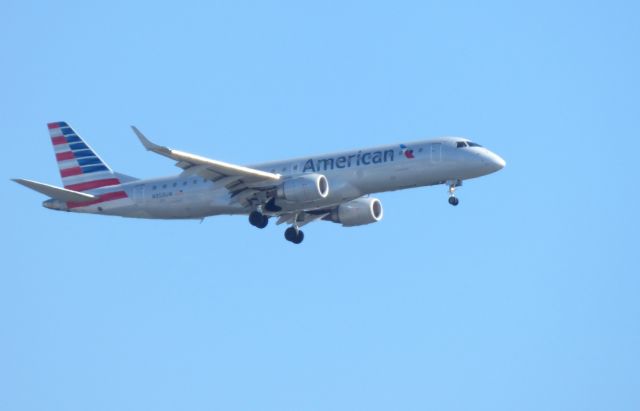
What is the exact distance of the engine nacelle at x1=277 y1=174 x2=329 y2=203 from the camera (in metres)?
61.6

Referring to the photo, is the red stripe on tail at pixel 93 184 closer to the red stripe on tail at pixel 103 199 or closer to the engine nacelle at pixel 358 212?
the red stripe on tail at pixel 103 199

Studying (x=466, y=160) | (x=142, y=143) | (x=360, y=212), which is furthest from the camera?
(x=360, y=212)

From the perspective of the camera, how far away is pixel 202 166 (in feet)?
203

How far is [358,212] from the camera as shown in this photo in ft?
221

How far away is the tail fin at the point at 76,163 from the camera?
70000 mm

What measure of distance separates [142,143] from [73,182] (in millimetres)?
14156

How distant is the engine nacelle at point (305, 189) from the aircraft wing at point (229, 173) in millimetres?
1084

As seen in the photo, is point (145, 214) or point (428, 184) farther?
point (145, 214)

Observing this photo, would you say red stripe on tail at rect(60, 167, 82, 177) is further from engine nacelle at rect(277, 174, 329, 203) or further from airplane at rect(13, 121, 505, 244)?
engine nacelle at rect(277, 174, 329, 203)

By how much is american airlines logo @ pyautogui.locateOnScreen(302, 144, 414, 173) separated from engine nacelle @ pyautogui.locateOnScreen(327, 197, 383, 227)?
4376mm

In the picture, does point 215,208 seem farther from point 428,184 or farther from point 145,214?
point 428,184

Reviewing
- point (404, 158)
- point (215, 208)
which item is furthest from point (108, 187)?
point (404, 158)

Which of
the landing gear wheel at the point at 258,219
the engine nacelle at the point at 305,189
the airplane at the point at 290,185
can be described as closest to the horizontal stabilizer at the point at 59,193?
the airplane at the point at 290,185

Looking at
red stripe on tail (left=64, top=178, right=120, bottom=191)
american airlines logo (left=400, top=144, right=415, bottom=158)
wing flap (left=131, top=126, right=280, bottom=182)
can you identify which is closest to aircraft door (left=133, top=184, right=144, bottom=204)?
red stripe on tail (left=64, top=178, right=120, bottom=191)
